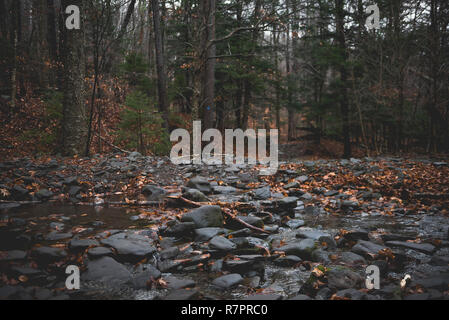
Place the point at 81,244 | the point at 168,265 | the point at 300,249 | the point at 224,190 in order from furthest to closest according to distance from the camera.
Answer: the point at 224,190, the point at 300,249, the point at 81,244, the point at 168,265

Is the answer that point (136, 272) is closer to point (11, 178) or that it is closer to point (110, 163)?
point (11, 178)

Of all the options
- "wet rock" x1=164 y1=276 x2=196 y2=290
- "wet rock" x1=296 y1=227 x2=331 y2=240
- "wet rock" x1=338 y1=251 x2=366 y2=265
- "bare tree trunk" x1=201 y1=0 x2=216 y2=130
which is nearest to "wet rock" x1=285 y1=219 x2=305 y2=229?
"wet rock" x1=296 y1=227 x2=331 y2=240

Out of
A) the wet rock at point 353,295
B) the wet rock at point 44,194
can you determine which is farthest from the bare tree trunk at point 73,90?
the wet rock at point 353,295

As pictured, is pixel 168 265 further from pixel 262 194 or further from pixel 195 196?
pixel 262 194

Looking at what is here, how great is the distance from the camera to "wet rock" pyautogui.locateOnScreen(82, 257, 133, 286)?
2385 mm

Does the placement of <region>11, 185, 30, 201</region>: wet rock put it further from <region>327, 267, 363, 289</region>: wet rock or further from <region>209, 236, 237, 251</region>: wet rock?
<region>327, 267, 363, 289</region>: wet rock

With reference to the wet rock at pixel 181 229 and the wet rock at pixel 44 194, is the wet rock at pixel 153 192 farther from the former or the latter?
the wet rock at pixel 181 229

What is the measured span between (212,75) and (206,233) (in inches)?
341

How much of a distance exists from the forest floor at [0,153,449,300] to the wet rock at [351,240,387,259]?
0.01 meters

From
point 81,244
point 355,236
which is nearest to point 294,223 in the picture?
point 355,236

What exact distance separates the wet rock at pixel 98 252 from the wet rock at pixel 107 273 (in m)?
0.09

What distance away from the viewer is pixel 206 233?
11.2 ft

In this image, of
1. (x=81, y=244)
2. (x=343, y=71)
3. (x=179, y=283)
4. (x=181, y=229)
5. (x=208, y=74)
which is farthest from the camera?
(x=343, y=71)

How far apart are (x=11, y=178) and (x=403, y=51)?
12.7 meters
